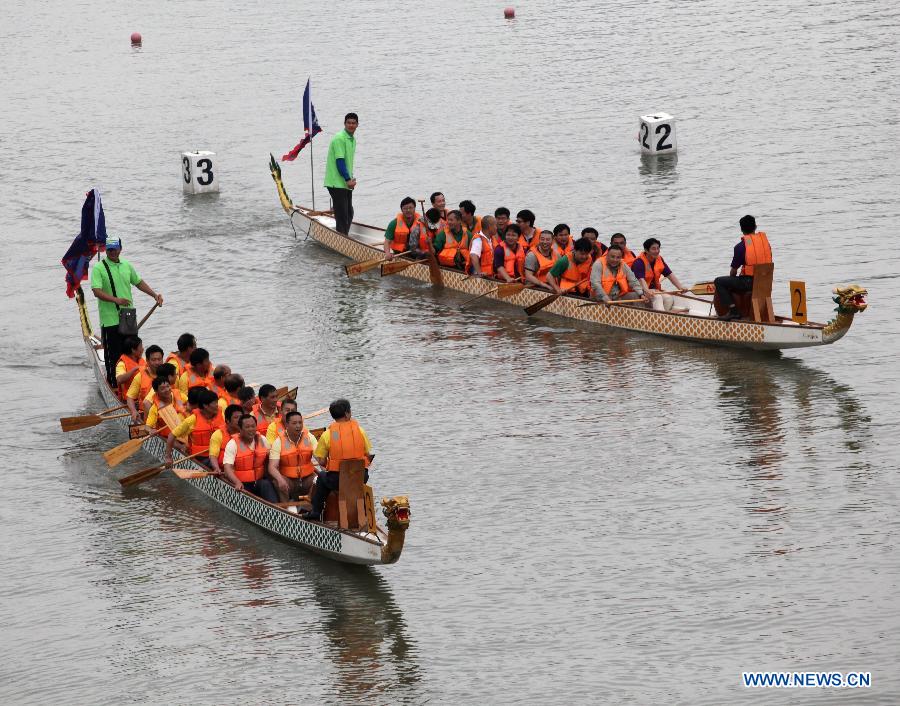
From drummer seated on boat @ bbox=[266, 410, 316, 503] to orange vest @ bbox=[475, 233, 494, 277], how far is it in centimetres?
912

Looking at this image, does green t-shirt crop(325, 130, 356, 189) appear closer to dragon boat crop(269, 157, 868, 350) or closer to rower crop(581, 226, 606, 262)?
dragon boat crop(269, 157, 868, 350)

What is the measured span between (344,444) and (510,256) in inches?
391

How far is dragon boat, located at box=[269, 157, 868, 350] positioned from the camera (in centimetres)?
2005

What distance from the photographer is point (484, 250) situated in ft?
82.0

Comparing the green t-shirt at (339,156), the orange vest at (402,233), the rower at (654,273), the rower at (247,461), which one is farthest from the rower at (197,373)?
the green t-shirt at (339,156)

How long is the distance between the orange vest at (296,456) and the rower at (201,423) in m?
1.42

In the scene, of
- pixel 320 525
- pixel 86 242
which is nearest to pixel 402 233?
pixel 86 242

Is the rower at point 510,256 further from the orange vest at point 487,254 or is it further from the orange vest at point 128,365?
the orange vest at point 128,365

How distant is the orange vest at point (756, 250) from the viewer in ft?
68.3

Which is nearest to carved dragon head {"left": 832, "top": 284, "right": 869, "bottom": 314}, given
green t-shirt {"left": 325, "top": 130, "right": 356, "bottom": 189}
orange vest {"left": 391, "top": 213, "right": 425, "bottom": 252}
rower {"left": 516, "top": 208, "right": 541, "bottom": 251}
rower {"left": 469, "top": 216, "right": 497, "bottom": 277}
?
rower {"left": 516, "top": 208, "right": 541, "bottom": 251}

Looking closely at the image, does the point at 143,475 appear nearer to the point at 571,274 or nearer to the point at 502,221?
the point at 571,274

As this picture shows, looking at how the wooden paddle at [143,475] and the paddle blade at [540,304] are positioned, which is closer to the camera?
the wooden paddle at [143,475]

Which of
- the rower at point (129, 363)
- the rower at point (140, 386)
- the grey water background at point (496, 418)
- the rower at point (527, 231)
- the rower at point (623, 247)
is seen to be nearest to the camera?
the grey water background at point (496, 418)

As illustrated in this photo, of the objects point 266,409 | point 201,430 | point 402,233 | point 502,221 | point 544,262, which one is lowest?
point 201,430
